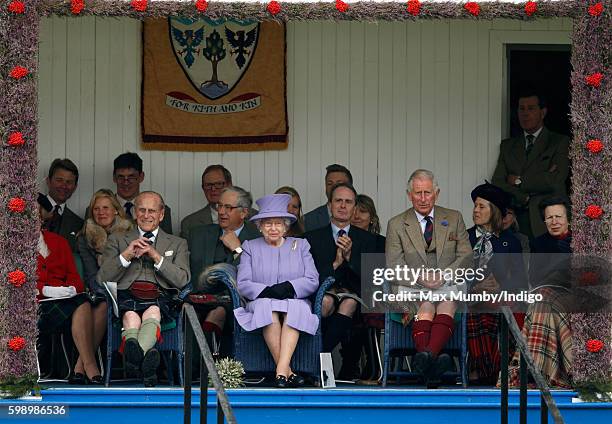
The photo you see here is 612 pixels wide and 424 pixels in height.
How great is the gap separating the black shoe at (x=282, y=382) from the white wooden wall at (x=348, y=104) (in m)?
3.14

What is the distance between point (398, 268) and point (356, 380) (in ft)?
2.99

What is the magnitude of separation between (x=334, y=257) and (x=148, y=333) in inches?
64.5

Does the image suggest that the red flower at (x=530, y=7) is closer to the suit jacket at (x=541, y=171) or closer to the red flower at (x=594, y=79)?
the red flower at (x=594, y=79)

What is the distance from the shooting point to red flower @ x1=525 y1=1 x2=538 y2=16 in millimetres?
10693

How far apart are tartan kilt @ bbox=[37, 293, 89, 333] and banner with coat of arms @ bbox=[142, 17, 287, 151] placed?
2.74 metres

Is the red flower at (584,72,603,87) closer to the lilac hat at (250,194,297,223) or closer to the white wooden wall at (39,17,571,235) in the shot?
the lilac hat at (250,194,297,223)

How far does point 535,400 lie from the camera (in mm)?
10648

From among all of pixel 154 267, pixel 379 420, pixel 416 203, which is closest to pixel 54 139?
pixel 154 267

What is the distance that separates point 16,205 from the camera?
409 inches

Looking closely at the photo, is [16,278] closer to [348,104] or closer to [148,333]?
[148,333]

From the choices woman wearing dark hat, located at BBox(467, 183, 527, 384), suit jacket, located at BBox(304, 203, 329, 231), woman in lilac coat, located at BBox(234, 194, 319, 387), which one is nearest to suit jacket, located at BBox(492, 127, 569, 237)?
woman wearing dark hat, located at BBox(467, 183, 527, 384)

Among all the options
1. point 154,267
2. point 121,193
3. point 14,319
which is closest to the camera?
point 14,319

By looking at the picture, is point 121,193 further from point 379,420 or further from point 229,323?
point 379,420

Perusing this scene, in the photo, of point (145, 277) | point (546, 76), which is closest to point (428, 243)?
point (145, 277)
